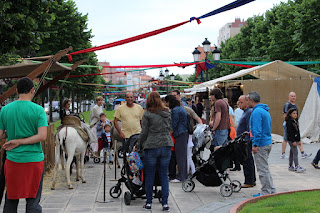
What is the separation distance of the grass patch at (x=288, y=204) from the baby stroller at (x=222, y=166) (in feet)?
3.41

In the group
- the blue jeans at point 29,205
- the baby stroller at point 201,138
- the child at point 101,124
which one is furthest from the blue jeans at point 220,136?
the blue jeans at point 29,205

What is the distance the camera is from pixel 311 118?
18.5 metres

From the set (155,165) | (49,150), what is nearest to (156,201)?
(155,165)

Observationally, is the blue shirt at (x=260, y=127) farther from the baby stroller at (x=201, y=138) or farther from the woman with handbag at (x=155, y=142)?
the baby stroller at (x=201, y=138)

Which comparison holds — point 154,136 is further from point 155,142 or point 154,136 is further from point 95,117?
point 95,117

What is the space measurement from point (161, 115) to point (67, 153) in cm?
320

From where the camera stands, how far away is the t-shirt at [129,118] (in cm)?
952

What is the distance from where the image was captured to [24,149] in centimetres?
470

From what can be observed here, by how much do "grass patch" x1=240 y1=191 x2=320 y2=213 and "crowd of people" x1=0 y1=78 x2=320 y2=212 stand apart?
559 millimetres

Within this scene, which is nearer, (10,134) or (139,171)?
(10,134)

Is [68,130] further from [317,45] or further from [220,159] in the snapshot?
[317,45]

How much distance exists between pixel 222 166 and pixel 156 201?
4.83 ft

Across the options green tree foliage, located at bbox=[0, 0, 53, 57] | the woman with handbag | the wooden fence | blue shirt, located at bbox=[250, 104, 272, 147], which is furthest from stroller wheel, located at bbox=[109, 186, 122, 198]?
green tree foliage, located at bbox=[0, 0, 53, 57]

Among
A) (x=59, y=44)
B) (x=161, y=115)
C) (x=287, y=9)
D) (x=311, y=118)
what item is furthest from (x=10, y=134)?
(x=287, y=9)
